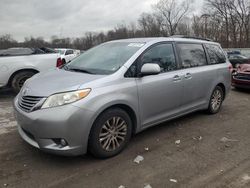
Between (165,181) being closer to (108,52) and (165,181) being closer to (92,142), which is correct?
(92,142)

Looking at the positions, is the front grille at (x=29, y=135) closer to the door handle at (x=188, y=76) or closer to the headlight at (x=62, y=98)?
the headlight at (x=62, y=98)

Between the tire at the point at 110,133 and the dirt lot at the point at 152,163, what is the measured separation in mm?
138

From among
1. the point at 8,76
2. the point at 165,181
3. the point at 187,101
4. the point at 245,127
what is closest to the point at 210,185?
the point at 165,181

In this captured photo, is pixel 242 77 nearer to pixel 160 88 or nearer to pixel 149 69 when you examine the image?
pixel 160 88

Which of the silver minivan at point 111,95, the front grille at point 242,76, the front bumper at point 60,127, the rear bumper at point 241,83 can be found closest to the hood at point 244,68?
the front grille at point 242,76

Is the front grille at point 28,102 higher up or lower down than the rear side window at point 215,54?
lower down

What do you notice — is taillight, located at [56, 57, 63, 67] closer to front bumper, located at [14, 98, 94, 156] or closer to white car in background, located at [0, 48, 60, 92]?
white car in background, located at [0, 48, 60, 92]

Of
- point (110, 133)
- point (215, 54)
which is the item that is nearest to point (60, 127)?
point (110, 133)

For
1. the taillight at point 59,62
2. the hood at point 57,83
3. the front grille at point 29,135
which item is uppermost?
the taillight at point 59,62

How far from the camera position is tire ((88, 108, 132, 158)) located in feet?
11.6

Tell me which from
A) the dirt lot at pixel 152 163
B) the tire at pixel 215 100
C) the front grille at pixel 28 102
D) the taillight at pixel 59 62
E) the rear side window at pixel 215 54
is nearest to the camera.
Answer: the dirt lot at pixel 152 163

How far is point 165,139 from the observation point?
4.52 meters

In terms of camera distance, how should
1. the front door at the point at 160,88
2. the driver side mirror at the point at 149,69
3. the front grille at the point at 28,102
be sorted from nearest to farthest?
the front grille at the point at 28,102 → the driver side mirror at the point at 149,69 → the front door at the point at 160,88

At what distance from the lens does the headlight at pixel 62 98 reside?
333cm
